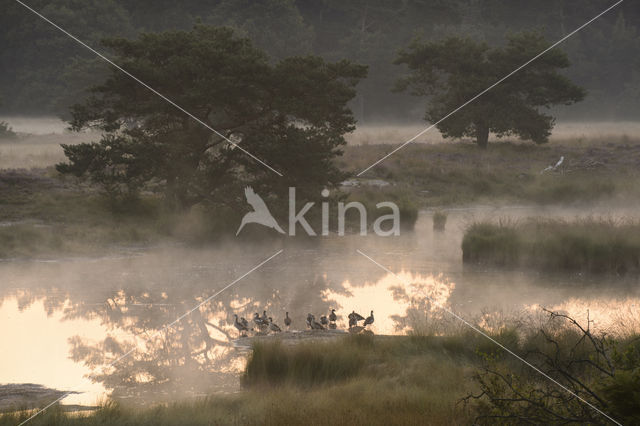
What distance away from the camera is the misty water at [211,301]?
12.2 metres

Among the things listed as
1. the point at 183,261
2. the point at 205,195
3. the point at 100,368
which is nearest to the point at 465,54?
the point at 205,195

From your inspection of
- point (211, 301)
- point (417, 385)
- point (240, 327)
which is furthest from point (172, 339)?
point (417, 385)

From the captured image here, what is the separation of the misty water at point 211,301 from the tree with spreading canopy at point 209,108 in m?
2.30

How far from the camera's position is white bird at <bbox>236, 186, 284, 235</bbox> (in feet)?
82.0

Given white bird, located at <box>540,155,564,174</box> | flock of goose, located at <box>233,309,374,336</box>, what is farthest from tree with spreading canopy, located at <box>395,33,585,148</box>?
flock of goose, located at <box>233,309,374,336</box>

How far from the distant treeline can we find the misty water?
35123mm

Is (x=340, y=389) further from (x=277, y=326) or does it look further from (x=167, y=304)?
(x=167, y=304)

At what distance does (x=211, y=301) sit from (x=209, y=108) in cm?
945

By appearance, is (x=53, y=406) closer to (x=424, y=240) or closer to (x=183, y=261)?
(x=183, y=261)

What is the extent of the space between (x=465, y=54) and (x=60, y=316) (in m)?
33.6

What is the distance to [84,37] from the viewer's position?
65562mm

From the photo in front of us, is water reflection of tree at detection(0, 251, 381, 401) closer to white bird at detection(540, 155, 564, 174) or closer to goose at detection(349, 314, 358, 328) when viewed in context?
goose at detection(349, 314, 358, 328)

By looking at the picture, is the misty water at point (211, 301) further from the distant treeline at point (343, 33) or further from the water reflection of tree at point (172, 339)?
the distant treeline at point (343, 33)

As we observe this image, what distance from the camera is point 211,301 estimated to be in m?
17.6
